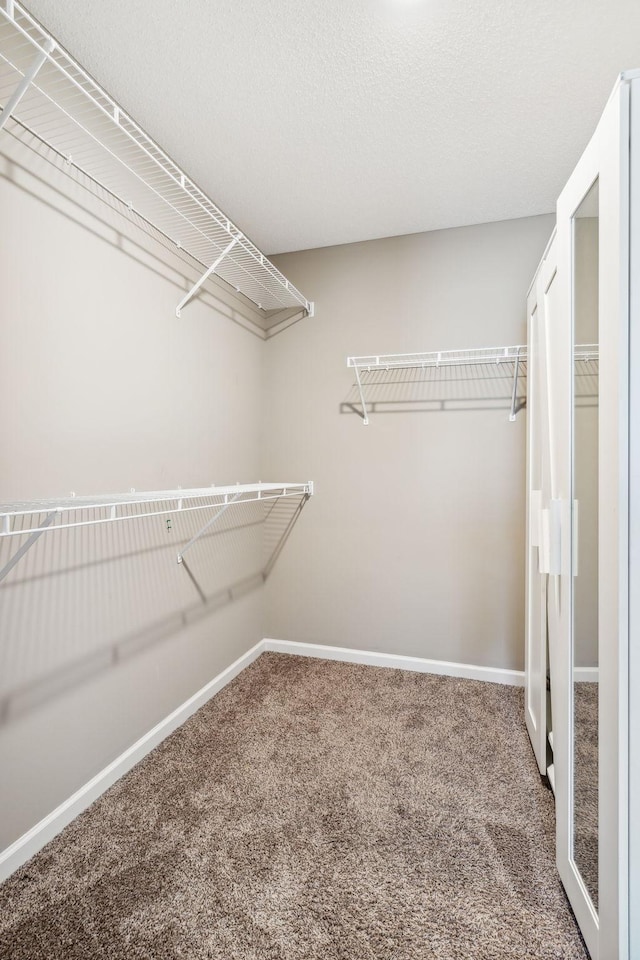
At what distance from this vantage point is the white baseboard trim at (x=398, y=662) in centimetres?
249

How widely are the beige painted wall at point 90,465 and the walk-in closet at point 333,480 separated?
1 centimetres

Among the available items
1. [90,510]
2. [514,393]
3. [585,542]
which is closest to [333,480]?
[514,393]

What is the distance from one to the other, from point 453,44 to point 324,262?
56.2 inches

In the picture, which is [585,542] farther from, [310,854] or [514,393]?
[514,393]

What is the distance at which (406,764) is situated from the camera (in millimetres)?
1809

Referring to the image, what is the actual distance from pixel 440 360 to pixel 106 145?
167 centimetres

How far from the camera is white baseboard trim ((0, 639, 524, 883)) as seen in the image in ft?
4.51

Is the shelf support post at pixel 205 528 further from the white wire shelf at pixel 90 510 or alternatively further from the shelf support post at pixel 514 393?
the shelf support post at pixel 514 393

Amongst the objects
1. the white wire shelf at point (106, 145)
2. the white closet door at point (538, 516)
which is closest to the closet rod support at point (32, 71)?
the white wire shelf at point (106, 145)

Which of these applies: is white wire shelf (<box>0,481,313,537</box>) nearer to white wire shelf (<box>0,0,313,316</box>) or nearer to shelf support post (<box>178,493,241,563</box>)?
shelf support post (<box>178,493,241,563</box>)

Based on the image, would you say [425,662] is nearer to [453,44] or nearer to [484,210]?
[484,210]

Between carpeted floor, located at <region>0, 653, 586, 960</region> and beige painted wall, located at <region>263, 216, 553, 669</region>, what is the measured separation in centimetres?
65

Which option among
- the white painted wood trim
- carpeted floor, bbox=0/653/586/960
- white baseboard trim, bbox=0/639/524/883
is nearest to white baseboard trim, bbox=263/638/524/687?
white baseboard trim, bbox=0/639/524/883

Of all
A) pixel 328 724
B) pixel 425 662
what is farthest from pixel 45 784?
pixel 425 662
